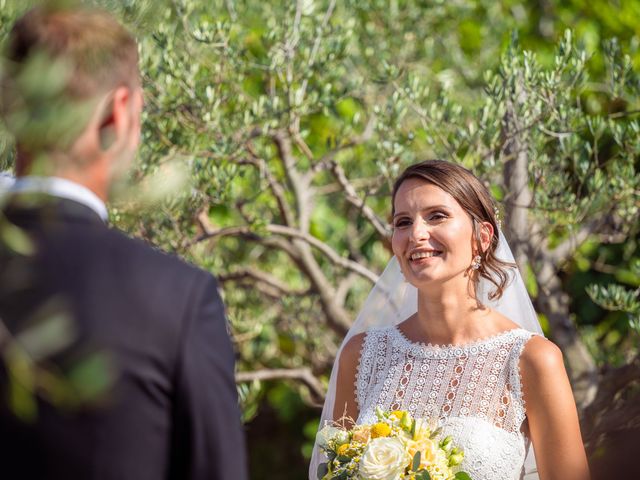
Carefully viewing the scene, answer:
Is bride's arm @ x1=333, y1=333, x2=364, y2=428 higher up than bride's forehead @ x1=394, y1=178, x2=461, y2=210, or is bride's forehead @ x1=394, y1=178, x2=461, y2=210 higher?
bride's forehead @ x1=394, y1=178, x2=461, y2=210

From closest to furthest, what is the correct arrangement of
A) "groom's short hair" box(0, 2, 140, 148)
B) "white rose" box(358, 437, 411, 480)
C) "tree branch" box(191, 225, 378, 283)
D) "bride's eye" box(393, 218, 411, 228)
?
"groom's short hair" box(0, 2, 140, 148)
"white rose" box(358, 437, 411, 480)
"bride's eye" box(393, 218, 411, 228)
"tree branch" box(191, 225, 378, 283)

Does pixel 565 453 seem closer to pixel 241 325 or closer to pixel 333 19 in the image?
pixel 241 325

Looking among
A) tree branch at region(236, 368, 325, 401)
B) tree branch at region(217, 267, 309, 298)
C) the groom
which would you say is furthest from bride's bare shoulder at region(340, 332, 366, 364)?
the groom

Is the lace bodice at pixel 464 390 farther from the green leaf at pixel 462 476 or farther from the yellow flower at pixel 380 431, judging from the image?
the yellow flower at pixel 380 431

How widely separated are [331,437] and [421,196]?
1111 mm

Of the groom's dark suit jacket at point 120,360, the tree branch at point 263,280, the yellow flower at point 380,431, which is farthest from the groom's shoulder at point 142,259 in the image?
the tree branch at point 263,280

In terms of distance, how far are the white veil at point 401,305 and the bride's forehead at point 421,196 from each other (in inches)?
14.0

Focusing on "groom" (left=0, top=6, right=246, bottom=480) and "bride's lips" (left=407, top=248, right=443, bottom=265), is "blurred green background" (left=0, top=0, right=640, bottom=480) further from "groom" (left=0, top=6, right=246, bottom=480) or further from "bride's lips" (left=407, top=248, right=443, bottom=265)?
"groom" (left=0, top=6, right=246, bottom=480)

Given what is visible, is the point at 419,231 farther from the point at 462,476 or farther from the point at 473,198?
the point at 462,476

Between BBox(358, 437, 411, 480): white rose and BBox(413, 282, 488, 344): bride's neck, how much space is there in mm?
868

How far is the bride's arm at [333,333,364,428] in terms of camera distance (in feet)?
12.6

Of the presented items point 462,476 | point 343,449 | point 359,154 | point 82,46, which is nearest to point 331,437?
point 343,449

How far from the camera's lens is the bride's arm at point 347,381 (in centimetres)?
386

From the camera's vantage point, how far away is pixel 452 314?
3.73 m
